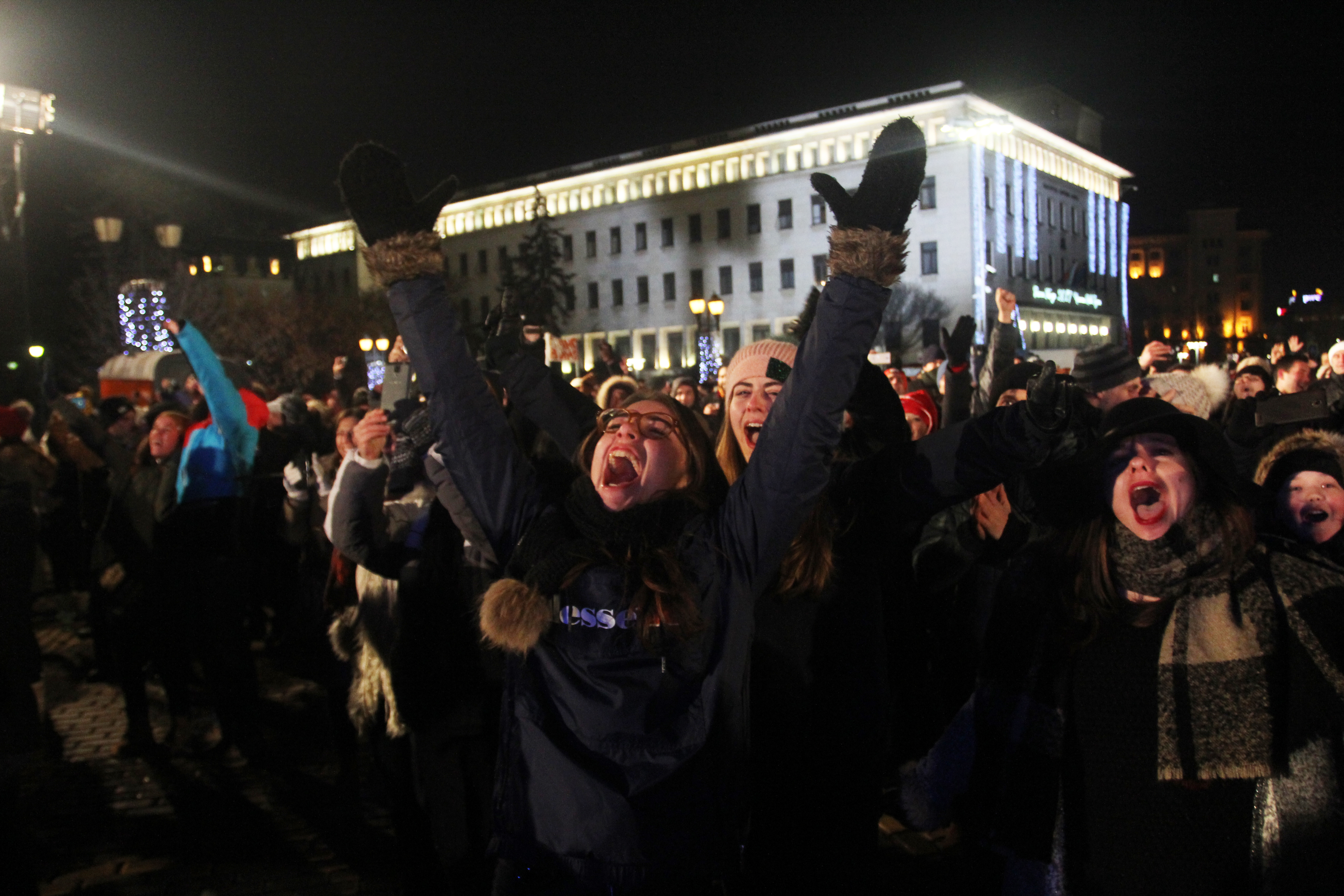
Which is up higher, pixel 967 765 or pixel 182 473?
pixel 182 473

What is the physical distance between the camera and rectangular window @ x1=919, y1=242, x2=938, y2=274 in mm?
54812

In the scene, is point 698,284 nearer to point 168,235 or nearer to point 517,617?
point 168,235

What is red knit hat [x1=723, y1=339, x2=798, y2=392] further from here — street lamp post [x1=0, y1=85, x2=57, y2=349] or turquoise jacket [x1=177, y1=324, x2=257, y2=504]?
street lamp post [x1=0, y1=85, x2=57, y2=349]

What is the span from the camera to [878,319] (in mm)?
2162

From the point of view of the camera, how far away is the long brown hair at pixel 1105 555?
2514 mm

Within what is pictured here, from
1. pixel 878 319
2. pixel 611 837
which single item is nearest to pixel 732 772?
pixel 611 837

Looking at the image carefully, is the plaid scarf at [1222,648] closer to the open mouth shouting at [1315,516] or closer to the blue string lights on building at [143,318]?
the open mouth shouting at [1315,516]

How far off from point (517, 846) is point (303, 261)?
91.2m

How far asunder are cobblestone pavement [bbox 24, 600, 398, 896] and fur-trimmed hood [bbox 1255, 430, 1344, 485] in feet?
13.1

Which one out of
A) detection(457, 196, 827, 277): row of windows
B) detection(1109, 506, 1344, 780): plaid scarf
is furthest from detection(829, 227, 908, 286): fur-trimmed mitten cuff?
detection(457, 196, 827, 277): row of windows

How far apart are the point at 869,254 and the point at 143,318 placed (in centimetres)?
2172

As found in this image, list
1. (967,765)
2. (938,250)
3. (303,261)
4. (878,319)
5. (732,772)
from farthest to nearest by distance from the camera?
(303,261) < (938,250) < (967,765) < (732,772) < (878,319)

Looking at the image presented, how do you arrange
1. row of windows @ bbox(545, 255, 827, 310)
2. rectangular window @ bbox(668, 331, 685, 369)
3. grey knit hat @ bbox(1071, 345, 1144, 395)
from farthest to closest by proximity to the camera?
rectangular window @ bbox(668, 331, 685, 369), row of windows @ bbox(545, 255, 827, 310), grey knit hat @ bbox(1071, 345, 1144, 395)

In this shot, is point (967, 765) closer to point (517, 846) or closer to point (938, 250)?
point (517, 846)
